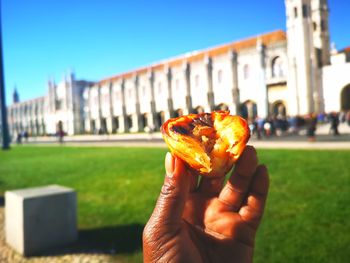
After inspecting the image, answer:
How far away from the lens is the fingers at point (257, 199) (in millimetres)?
1846

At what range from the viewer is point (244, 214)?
1867mm

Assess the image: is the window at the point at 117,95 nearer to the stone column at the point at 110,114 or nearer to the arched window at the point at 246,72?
the stone column at the point at 110,114

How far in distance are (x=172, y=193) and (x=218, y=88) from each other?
105ft

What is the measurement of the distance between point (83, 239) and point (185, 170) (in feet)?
14.0

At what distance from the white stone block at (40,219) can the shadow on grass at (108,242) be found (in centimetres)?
19

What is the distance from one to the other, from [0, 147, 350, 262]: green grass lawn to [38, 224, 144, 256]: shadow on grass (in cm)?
1

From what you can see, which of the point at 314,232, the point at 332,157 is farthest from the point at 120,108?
the point at 314,232

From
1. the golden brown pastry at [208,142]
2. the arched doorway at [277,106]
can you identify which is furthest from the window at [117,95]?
the golden brown pastry at [208,142]

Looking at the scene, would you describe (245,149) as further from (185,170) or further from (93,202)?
(93,202)

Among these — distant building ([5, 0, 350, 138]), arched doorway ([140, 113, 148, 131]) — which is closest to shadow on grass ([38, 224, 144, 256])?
distant building ([5, 0, 350, 138])

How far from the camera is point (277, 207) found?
17.6 ft

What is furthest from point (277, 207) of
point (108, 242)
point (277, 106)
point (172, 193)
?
point (172, 193)

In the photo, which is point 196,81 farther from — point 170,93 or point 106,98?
point 106,98

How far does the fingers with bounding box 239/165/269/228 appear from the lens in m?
1.85
